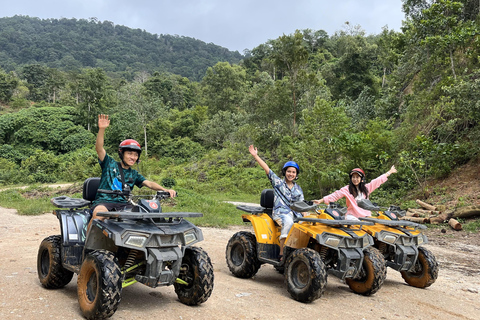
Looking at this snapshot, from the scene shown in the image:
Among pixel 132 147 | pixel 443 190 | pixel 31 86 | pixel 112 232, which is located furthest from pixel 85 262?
pixel 31 86

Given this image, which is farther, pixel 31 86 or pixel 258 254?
pixel 31 86

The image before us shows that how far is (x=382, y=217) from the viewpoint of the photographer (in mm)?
6887

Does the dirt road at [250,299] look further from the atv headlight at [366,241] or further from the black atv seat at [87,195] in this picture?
the black atv seat at [87,195]

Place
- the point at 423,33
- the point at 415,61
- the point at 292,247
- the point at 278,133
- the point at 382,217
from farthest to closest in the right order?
the point at 278,133
the point at 415,61
the point at 423,33
the point at 382,217
the point at 292,247

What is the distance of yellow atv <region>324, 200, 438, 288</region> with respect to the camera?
242 inches

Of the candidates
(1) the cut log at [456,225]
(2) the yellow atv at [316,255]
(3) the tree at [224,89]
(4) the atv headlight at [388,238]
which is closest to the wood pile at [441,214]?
(1) the cut log at [456,225]

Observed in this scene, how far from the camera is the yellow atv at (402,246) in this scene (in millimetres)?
6152

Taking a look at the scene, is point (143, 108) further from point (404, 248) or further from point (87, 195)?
point (404, 248)

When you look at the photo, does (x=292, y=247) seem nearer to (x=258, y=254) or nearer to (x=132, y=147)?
(x=258, y=254)

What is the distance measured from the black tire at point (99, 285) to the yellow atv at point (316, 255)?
8.02 feet

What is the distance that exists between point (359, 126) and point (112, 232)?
2561 cm

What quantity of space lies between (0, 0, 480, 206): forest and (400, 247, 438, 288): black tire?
9625 millimetres

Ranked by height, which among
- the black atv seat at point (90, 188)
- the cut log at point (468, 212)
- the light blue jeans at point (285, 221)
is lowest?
the cut log at point (468, 212)

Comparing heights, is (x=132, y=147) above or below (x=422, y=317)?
above
